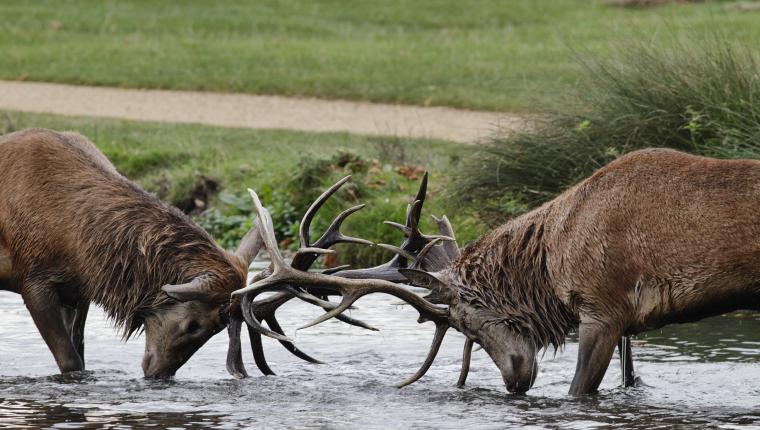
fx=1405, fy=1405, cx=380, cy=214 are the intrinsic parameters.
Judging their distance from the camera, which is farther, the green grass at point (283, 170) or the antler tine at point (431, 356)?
Answer: the green grass at point (283, 170)

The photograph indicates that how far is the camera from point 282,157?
1505 centimetres

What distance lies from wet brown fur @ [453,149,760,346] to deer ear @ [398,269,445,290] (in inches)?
17.8

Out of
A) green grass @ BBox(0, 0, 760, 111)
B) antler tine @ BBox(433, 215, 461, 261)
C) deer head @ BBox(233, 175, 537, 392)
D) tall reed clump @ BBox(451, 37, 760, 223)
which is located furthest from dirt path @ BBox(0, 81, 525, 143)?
deer head @ BBox(233, 175, 537, 392)

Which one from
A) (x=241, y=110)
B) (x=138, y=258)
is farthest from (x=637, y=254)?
(x=241, y=110)

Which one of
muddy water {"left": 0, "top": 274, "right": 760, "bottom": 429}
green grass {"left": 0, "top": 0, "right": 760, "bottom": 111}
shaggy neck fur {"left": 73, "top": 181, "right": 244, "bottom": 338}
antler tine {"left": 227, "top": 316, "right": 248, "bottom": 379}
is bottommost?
muddy water {"left": 0, "top": 274, "right": 760, "bottom": 429}

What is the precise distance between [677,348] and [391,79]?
457 inches

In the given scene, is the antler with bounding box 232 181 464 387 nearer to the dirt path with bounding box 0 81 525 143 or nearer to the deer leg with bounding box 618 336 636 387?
the deer leg with bounding box 618 336 636 387

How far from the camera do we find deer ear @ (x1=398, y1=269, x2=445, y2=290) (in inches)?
315

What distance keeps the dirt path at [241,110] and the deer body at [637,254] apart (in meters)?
8.56

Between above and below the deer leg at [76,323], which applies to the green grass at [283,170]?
above

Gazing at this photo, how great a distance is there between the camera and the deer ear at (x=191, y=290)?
787cm

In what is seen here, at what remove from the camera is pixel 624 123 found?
1120cm

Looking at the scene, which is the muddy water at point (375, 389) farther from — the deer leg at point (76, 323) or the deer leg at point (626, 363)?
Answer: the deer leg at point (76, 323)

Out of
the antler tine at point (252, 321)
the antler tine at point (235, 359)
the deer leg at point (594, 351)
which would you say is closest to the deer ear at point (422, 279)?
the antler tine at point (252, 321)
